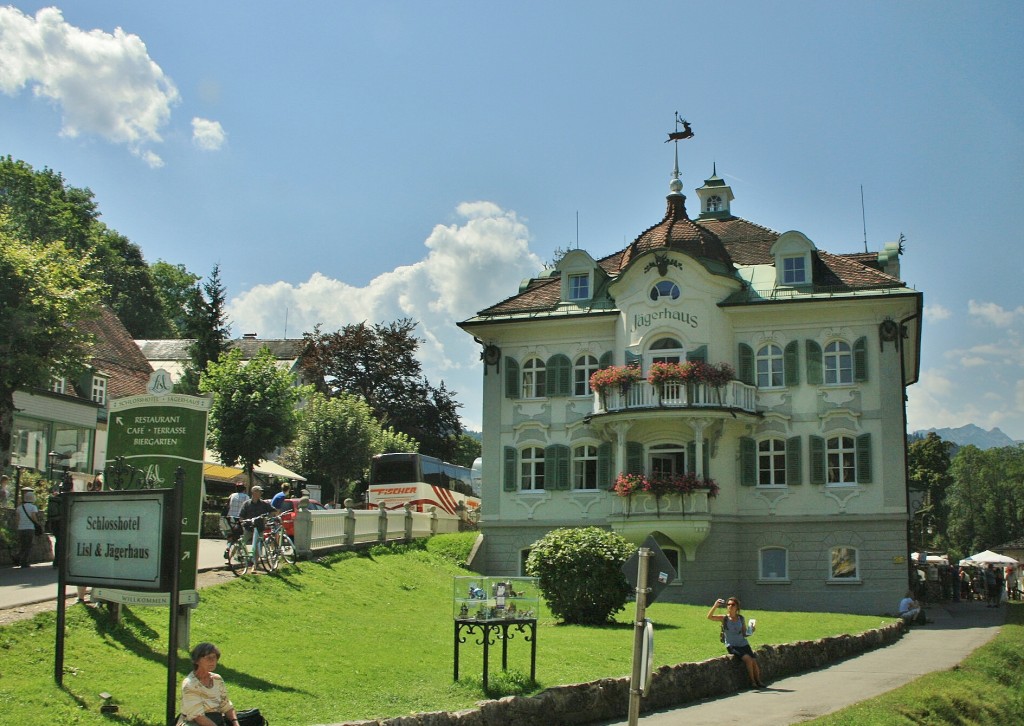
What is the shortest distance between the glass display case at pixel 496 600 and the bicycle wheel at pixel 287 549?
1026cm

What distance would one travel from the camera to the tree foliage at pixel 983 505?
Answer: 10675cm

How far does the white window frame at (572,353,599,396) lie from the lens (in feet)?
126

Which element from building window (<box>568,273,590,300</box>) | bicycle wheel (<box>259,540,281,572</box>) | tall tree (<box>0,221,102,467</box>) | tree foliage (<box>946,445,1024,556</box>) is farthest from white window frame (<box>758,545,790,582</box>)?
tree foliage (<box>946,445,1024,556</box>)

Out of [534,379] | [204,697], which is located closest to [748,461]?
[534,379]

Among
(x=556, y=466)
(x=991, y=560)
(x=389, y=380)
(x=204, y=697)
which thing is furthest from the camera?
(x=389, y=380)

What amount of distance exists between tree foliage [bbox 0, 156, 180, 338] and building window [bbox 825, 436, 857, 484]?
109 feet

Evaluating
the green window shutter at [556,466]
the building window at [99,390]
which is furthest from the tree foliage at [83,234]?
the green window shutter at [556,466]

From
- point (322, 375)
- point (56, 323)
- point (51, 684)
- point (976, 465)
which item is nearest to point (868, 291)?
point (56, 323)

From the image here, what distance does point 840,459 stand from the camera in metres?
35.5

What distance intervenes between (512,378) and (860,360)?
1169cm

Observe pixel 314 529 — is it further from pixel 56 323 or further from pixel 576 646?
pixel 576 646

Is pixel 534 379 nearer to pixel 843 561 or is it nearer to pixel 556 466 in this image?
pixel 556 466

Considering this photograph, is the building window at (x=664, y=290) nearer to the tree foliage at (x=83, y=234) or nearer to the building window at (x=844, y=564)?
the building window at (x=844, y=564)

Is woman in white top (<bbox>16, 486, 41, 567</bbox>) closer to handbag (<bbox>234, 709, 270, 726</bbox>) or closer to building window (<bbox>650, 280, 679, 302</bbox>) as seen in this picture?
handbag (<bbox>234, 709, 270, 726</bbox>)
